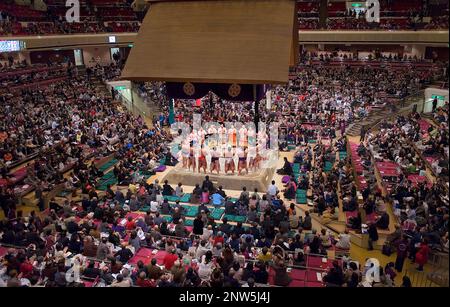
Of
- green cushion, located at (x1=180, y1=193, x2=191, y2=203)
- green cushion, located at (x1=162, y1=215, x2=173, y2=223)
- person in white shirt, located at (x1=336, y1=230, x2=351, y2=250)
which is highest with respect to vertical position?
person in white shirt, located at (x1=336, y1=230, x2=351, y2=250)

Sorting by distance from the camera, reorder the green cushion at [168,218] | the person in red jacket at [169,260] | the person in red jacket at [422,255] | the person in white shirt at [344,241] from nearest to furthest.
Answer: the person in red jacket at [169,260]
the person in red jacket at [422,255]
the person in white shirt at [344,241]
the green cushion at [168,218]

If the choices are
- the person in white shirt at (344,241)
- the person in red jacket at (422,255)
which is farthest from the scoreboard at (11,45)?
the person in red jacket at (422,255)

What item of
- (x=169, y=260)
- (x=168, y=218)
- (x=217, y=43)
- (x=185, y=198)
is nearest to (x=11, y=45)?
(x=217, y=43)

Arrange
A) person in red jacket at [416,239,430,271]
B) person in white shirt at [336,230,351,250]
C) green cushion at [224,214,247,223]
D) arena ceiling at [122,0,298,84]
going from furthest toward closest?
1. arena ceiling at [122,0,298,84]
2. green cushion at [224,214,247,223]
3. person in white shirt at [336,230,351,250]
4. person in red jacket at [416,239,430,271]

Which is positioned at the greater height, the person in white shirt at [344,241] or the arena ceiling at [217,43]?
the arena ceiling at [217,43]

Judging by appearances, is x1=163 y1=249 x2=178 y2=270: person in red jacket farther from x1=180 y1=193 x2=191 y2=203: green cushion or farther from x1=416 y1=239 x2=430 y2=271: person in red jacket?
x1=416 y1=239 x2=430 y2=271: person in red jacket

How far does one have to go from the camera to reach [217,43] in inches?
474

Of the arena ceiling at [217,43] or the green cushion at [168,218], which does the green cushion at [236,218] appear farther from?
the arena ceiling at [217,43]

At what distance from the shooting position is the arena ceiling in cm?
1136

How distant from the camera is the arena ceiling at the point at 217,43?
11359 mm

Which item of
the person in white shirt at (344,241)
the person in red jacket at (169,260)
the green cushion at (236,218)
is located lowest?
the green cushion at (236,218)

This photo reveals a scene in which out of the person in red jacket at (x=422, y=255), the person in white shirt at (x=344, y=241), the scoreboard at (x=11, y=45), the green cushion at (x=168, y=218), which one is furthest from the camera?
the scoreboard at (x=11, y=45)

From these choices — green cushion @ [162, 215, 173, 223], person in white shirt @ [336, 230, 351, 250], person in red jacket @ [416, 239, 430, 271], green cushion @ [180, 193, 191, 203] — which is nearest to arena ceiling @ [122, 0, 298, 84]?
green cushion @ [180, 193, 191, 203]
